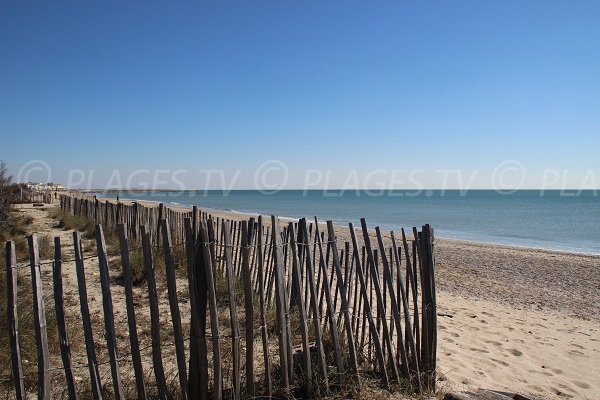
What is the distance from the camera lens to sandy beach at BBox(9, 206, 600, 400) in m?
4.71

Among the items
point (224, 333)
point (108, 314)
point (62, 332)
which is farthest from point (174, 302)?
point (224, 333)

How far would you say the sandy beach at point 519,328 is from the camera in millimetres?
4715

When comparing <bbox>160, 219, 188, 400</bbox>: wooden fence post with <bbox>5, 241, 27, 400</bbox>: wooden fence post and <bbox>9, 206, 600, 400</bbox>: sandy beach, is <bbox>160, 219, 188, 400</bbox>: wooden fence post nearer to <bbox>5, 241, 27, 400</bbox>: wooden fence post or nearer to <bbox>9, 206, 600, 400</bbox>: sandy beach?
<bbox>5, 241, 27, 400</bbox>: wooden fence post

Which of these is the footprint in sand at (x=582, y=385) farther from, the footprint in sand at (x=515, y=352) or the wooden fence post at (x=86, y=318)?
the wooden fence post at (x=86, y=318)

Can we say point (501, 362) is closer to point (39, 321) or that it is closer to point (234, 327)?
point (234, 327)

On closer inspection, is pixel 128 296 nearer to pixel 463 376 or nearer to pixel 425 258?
pixel 425 258

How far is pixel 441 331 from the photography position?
624cm

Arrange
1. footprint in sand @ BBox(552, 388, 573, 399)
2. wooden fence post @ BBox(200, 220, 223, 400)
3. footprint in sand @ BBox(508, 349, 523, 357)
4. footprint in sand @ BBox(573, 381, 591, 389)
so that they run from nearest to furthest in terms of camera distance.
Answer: wooden fence post @ BBox(200, 220, 223, 400), footprint in sand @ BBox(552, 388, 573, 399), footprint in sand @ BBox(573, 381, 591, 389), footprint in sand @ BBox(508, 349, 523, 357)

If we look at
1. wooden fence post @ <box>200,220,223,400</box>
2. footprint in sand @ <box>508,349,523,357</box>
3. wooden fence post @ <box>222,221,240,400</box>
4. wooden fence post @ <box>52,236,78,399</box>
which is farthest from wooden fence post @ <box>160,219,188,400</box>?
footprint in sand @ <box>508,349,523,357</box>

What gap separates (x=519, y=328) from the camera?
683 cm

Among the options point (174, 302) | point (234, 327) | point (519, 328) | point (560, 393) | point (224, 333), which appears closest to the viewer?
point (174, 302)

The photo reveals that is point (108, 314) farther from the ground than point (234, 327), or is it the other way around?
point (108, 314)

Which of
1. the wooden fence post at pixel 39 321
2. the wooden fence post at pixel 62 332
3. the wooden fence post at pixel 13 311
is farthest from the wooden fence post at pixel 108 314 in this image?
the wooden fence post at pixel 13 311

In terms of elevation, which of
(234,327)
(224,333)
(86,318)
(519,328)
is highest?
(86,318)
